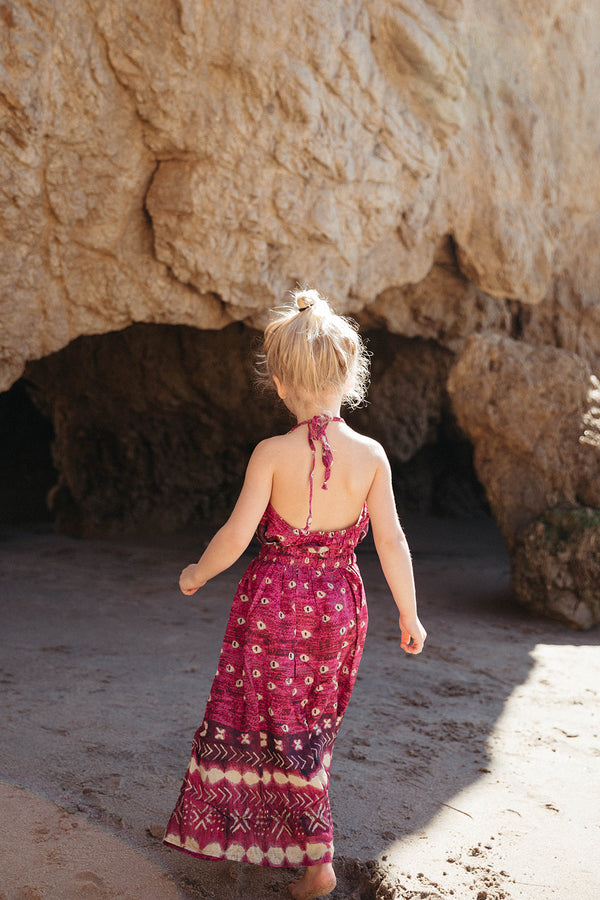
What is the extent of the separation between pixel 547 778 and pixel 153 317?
3.33 meters

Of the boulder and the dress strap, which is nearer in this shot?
the dress strap

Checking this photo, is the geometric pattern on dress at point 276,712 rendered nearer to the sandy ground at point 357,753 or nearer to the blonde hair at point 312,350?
the sandy ground at point 357,753

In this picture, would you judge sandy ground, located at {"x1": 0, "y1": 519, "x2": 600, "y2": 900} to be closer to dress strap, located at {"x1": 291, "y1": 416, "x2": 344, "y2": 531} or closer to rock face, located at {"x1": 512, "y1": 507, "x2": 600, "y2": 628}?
rock face, located at {"x1": 512, "y1": 507, "x2": 600, "y2": 628}

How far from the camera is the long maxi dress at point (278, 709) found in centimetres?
197

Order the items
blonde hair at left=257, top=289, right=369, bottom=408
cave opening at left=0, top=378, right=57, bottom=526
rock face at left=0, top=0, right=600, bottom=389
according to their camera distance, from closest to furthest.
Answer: blonde hair at left=257, top=289, right=369, bottom=408 < rock face at left=0, top=0, right=600, bottom=389 < cave opening at left=0, top=378, right=57, bottom=526

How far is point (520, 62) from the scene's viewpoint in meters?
6.23

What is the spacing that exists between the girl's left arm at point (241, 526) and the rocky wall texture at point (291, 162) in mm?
2528

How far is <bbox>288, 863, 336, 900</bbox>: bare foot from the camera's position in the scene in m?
1.94

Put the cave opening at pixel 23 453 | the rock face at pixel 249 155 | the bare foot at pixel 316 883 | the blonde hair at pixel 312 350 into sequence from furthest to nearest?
the cave opening at pixel 23 453
the rock face at pixel 249 155
the blonde hair at pixel 312 350
the bare foot at pixel 316 883

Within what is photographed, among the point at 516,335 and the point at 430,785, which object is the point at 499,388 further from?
the point at 430,785

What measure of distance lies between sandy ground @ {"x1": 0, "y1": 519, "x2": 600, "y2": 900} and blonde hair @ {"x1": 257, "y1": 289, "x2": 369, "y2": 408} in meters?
1.31

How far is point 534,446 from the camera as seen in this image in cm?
554

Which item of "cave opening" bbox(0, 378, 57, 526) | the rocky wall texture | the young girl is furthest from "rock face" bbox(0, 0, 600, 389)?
"cave opening" bbox(0, 378, 57, 526)

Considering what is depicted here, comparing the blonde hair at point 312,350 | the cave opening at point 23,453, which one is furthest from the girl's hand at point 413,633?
the cave opening at point 23,453
